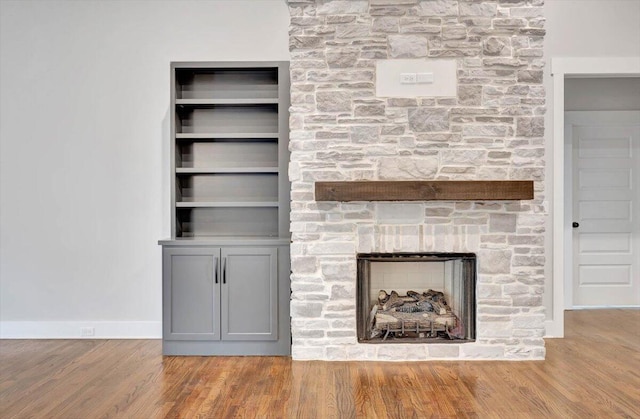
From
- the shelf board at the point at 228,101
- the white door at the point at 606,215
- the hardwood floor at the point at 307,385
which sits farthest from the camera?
the white door at the point at 606,215

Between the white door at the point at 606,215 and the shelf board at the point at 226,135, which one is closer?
the shelf board at the point at 226,135

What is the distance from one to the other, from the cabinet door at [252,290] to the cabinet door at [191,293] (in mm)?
109

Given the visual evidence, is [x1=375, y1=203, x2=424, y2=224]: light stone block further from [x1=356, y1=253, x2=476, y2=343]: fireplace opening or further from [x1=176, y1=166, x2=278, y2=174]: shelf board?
[x1=176, y1=166, x2=278, y2=174]: shelf board

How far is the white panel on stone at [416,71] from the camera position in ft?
12.0

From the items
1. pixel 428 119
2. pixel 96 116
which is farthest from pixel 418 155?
pixel 96 116

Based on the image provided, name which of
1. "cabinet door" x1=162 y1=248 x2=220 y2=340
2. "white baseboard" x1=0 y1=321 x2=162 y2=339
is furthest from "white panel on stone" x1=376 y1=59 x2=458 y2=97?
"white baseboard" x1=0 y1=321 x2=162 y2=339

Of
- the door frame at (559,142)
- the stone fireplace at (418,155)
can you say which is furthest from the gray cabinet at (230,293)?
the door frame at (559,142)

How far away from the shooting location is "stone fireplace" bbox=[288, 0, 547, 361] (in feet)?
12.0

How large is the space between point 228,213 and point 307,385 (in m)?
1.74

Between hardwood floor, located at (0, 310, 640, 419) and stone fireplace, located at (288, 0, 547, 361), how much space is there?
0.31 metres

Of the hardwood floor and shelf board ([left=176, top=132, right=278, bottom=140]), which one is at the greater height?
shelf board ([left=176, top=132, right=278, bottom=140])

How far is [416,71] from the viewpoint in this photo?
3.67 metres

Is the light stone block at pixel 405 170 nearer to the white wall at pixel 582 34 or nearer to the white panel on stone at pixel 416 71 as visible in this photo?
the white panel on stone at pixel 416 71

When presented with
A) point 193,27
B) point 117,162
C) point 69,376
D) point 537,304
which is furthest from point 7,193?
point 537,304
